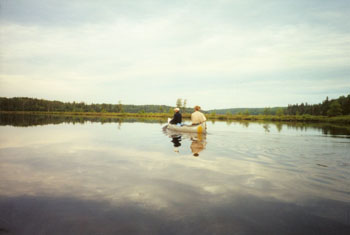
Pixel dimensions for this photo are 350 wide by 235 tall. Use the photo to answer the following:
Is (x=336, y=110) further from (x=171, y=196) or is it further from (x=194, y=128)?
(x=171, y=196)

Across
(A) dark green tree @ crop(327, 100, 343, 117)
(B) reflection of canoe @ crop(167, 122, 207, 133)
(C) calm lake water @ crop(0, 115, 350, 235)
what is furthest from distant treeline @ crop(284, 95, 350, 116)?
(C) calm lake water @ crop(0, 115, 350, 235)

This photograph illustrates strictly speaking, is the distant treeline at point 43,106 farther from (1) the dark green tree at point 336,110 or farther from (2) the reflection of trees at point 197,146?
(2) the reflection of trees at point 197,146

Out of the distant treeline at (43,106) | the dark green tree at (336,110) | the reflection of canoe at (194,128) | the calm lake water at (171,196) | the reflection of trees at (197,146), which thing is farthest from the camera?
the distant treeline at (43,106)

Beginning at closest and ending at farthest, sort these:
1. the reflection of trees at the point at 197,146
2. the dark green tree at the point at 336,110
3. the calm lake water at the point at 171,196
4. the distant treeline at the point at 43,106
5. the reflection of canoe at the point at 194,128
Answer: the calm lake water at the point at 171,196, the reflection of trees at the point at 197,146, the reflection of canoe at the point at 194,128, the dark green tree at the point at 336,110, the distant treeline at the point at 43,106

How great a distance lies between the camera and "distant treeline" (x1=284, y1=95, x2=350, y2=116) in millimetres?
98625

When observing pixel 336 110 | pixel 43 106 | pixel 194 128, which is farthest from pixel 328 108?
pixel 43 106

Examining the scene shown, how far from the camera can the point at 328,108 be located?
11419 cm

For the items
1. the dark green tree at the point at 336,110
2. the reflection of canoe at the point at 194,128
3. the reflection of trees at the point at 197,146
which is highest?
the dark green tree at the point at 336,110

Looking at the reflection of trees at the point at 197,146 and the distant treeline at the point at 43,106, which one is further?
the distant treeline at the point at 43,106

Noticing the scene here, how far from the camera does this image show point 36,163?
882 cm

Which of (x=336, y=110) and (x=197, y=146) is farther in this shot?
(x=336, y=110)

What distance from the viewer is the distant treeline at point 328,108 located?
324 feet

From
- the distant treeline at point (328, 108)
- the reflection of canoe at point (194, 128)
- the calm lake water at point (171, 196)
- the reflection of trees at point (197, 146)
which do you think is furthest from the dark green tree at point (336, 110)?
the calm lake water at point (171, 196)

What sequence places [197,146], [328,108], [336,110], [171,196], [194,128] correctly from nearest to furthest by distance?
[171,196], [197,146], [194,128], [336,110], [328,108]
